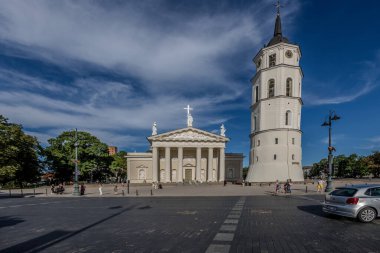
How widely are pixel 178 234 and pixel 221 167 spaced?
53.5 m

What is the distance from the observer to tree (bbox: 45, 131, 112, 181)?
178 ft

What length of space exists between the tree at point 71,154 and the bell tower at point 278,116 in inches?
1419

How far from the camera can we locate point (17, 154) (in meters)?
41.5

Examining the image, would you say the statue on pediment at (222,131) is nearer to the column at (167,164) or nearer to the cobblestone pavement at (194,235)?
the column at (167,164)

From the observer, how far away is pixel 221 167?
61469 millimetres

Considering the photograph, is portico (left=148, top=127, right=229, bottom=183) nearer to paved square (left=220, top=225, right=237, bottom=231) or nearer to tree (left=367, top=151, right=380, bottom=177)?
paved square (left=220, top=225, right=237, bottom=231)

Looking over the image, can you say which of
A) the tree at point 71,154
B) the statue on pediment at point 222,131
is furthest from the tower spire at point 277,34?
the tree at point 71,154

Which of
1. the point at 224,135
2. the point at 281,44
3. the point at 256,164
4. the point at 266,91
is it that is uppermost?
the point at 281,44

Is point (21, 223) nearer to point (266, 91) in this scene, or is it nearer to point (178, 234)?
point (178, 234)

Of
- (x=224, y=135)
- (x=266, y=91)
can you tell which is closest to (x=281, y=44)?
(x=266, y=91)

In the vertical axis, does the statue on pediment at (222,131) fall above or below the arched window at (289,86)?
below

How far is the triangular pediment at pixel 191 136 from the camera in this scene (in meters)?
62.0

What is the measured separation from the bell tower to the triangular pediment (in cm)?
985

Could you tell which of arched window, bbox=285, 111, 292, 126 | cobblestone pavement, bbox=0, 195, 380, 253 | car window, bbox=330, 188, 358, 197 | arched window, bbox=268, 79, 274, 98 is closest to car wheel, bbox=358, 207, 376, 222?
cobblestone pavement, bbox=0, 195, 380, 253
